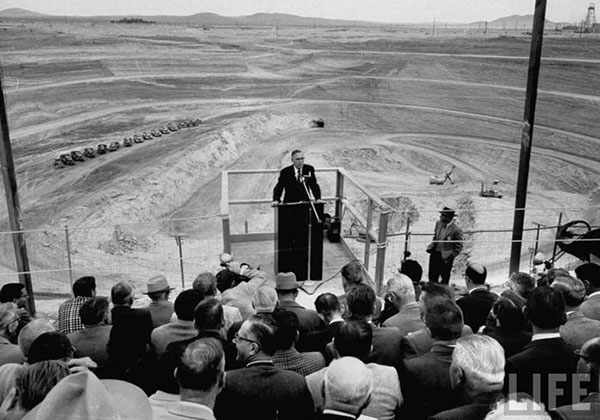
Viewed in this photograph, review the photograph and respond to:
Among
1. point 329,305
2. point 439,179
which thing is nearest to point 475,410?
point 329,305

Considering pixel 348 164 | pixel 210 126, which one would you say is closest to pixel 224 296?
pixel 348 164

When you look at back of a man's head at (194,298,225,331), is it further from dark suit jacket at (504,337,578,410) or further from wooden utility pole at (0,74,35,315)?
wooden utility pole at (0,74,35,315)

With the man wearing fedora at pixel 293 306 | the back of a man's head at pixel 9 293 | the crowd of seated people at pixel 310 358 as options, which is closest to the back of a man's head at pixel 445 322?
the crowd of seated people at pixel 310 358

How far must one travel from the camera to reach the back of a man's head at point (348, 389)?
2572 mm

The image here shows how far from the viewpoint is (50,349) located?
2.95 m

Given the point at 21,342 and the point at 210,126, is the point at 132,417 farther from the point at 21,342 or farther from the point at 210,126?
the point at 210,126

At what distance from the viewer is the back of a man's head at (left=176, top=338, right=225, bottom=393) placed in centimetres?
259

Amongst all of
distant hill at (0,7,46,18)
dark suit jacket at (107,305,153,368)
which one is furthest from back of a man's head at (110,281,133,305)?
distant hill at (0,7,46,18)

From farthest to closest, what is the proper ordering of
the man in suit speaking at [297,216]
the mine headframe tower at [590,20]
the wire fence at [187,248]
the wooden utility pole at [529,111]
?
the mine headframe tower at [590,20] → the wire fence at [187,248] → the man in suit speaking at [297,216] → the wooden utility pole at [529,111]

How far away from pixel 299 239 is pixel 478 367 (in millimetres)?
4616

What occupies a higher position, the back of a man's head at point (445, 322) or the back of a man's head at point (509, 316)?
the back of a man's head at point (445, 322)

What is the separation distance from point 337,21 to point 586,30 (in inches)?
400

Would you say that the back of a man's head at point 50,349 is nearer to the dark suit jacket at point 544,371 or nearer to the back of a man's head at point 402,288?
the back of a man's head at point 402,288

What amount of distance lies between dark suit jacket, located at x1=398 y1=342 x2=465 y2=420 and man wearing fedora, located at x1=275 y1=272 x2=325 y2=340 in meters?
1.08
